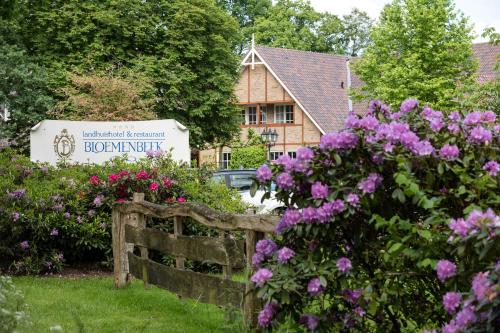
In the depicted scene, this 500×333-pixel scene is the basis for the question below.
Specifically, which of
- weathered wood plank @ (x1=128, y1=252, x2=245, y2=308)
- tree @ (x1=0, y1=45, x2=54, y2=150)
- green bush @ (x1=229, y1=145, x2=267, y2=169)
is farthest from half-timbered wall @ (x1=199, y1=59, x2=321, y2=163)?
weathered wood plank @ (x1=128, y1=252, x2=245, y2=308)

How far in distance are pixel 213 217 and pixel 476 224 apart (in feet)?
13.3

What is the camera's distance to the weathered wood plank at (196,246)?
22.9 ft

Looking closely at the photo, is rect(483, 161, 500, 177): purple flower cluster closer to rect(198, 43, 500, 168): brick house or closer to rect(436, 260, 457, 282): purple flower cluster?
rect(436, 260, 457, 282): purple flower cluster

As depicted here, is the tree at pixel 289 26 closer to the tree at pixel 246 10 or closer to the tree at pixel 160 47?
the tree at pixel 246 10

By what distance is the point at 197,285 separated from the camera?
7.47 metres

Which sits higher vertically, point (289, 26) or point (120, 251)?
point (289, 26)

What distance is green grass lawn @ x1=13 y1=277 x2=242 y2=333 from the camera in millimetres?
7320

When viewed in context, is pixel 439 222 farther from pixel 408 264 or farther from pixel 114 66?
pixel 114 66

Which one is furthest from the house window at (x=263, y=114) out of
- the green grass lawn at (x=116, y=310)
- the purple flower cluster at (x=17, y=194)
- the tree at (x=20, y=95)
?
the green grass lawn at (x=116, y=310)

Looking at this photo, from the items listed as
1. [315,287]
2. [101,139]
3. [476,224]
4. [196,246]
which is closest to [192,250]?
[196,246]

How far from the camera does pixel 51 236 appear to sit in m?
11.4

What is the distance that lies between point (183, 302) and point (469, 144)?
466cm

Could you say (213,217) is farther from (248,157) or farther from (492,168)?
(248,157)

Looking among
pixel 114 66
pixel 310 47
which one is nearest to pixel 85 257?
pixel 114 66
